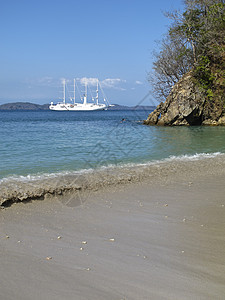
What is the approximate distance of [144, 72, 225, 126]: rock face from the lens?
27703mm

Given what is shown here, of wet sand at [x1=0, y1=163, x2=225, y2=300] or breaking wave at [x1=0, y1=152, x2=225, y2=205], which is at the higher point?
breaking wave at [x1=0, y1=152, x2=225, y2=205]

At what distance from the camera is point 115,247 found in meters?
3.87

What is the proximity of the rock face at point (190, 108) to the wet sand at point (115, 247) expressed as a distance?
73.5 ft

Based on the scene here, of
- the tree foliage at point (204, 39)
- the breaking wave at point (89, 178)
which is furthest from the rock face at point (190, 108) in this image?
the breaking wave at point (89, 178)

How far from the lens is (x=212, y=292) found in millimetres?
2910

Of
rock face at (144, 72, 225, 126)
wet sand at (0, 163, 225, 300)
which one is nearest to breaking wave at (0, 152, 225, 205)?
wet sand at (0, 163, 225, 300)

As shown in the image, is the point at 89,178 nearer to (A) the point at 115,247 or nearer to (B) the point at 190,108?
(A) the point at 115,247

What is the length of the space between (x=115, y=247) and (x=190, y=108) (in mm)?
25272

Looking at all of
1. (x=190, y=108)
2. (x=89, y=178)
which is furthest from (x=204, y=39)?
(x=89, y=178)

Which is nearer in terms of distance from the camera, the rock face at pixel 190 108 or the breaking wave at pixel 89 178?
the breaking wave at pixel 89 178

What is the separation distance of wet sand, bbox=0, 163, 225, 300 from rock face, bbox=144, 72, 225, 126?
22.4m

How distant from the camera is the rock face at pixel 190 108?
27703mm

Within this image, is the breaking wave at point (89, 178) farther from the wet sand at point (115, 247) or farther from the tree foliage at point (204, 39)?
the tree foliage at point (204, 39)

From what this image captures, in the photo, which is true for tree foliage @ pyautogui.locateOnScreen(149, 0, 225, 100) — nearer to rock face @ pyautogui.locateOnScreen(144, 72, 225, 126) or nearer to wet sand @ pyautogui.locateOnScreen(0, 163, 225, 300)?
rock face @ pyautogui.locateOnScreen(144, 72, 225, 126)
